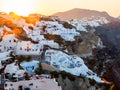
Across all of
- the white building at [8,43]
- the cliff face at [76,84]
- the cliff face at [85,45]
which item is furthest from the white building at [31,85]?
the cliff face at [85,45]

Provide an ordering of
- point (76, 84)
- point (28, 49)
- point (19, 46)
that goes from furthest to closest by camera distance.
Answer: point (19, 46) < point (28, 49) < point (76, 84)

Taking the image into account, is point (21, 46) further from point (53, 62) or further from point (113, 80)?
point (113, 80)

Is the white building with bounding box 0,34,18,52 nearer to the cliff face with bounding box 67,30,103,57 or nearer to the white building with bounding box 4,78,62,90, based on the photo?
the cliff face with bounding box 67,30,103,57

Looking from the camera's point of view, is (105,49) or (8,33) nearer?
(8,33)

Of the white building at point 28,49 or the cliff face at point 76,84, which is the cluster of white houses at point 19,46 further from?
the cliff face at point 76,84

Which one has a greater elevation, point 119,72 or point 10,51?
point 10,51

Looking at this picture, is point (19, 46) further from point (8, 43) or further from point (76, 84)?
point (76, 84)

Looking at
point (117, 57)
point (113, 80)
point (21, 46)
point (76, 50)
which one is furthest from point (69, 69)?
point (117, 57)

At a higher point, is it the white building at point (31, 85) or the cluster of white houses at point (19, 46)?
the white building at point (31, 85)

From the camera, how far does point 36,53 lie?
68750 mm

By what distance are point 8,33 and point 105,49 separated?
98.1 ft

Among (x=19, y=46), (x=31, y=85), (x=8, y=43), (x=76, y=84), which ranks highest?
(x=31, y=85)

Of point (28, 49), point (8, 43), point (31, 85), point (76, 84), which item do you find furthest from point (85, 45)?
point (31, 85)

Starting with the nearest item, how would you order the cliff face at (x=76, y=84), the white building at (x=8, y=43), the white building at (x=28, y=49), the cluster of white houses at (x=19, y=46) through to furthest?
1. the cliff face at (x=76, y=84)
2. the white building at (x=28, y=49)
3. the cluster of white houses at (x=19, y=46)
4. the white building at (x=8, y=43)
